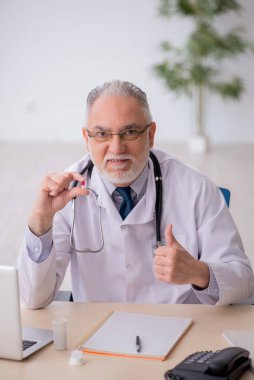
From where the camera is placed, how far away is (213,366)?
60.5 inches

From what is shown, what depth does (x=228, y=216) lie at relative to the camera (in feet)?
7.66

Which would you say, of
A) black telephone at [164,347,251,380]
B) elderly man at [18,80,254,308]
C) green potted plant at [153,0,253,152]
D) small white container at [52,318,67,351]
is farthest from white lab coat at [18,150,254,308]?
green potted plant at [153,0,253,152]

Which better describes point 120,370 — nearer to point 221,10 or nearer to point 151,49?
point 221,10

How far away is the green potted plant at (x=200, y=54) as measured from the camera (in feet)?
25.2

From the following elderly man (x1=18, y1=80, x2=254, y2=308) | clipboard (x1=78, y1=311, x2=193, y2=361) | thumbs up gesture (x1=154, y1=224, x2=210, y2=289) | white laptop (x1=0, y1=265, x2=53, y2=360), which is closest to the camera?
white laptop (x1=0, y1=265, x2=53, y2=360)

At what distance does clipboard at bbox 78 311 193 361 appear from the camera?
175cm

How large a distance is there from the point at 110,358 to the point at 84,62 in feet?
23.7

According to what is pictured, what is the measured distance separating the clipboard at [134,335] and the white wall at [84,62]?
22.1 ft

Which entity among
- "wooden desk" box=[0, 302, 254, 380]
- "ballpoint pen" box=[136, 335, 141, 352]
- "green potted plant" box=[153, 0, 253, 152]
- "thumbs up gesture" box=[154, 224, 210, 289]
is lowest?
Answer: "wooden desk" box=[0, 302, 254, 380]

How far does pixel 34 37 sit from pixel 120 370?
7475 millimetres

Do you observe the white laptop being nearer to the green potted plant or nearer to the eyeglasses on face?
the eyeglasses on face

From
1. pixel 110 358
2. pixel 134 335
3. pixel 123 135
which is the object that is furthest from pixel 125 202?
pixel 110 358

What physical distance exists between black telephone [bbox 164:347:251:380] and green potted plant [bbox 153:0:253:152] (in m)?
6.34

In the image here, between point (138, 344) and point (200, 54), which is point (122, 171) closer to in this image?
point (138, 344)
